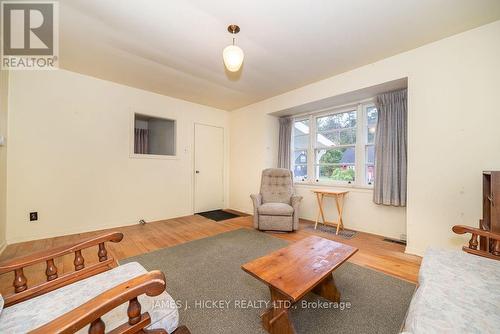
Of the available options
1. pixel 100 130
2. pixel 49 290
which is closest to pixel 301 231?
pixel 49 290

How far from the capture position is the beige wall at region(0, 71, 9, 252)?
244 centimetres

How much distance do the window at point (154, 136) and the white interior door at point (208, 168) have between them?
53 centimetres

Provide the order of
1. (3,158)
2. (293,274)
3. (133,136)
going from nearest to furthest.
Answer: (293,274) → (3,158) → (133,136)

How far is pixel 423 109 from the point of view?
241 centimetres

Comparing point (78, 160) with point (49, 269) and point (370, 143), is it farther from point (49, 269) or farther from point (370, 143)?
point (370, 143)

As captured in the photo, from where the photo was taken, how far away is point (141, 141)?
5.37 meters

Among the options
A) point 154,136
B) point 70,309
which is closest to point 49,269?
point 70,309

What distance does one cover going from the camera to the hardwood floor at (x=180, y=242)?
206 centimetres

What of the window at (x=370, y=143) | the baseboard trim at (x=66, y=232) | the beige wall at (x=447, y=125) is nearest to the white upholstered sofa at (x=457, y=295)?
the beige wall at (x=447, y=125)

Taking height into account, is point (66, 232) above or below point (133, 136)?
below

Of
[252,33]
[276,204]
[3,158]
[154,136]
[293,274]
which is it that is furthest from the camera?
[154,136]

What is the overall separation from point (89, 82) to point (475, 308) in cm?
466

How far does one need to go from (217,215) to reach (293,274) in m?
3.25

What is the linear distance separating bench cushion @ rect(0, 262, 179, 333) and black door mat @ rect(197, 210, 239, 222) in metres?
2.93
